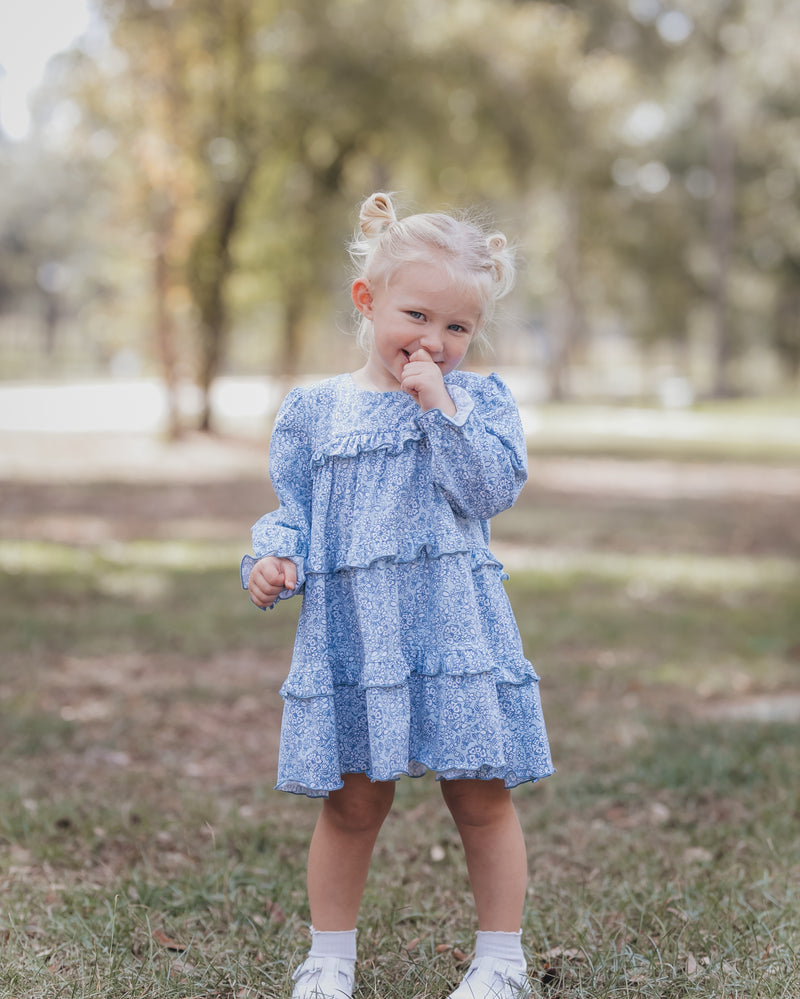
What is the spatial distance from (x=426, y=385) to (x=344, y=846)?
974 mm

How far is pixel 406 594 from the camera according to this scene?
2.33 meters

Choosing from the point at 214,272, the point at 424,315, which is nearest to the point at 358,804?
the point at 424,315

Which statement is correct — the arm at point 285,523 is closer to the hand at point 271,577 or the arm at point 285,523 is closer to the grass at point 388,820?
the hand at point 271,577

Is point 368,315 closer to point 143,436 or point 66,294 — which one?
point 143,436

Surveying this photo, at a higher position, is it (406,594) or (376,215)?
(376,215)

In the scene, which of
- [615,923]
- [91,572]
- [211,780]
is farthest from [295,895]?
[91,572]

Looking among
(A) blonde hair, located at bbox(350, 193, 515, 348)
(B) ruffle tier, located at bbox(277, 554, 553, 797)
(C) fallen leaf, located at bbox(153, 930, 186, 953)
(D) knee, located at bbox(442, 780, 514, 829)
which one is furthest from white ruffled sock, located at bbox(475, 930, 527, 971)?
(A) blonde hair, located at bbox(350, 193, 515, 348)

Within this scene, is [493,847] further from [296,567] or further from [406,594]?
[296,567]

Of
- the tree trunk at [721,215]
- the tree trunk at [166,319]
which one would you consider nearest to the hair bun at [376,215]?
the tree trunk at [166,319]

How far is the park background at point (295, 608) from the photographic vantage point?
9.26 feet

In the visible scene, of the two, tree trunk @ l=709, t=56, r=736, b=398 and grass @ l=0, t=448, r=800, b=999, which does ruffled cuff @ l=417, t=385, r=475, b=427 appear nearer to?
grass @ l=0, t=448, r=800, b=999

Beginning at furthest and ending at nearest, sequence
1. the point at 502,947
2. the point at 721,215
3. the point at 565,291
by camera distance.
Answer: the point at 565,291 → the point at 721,215 → the point at 502,947

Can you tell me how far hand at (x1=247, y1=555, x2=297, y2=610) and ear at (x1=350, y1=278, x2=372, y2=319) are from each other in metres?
0.57

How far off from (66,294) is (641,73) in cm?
4846
